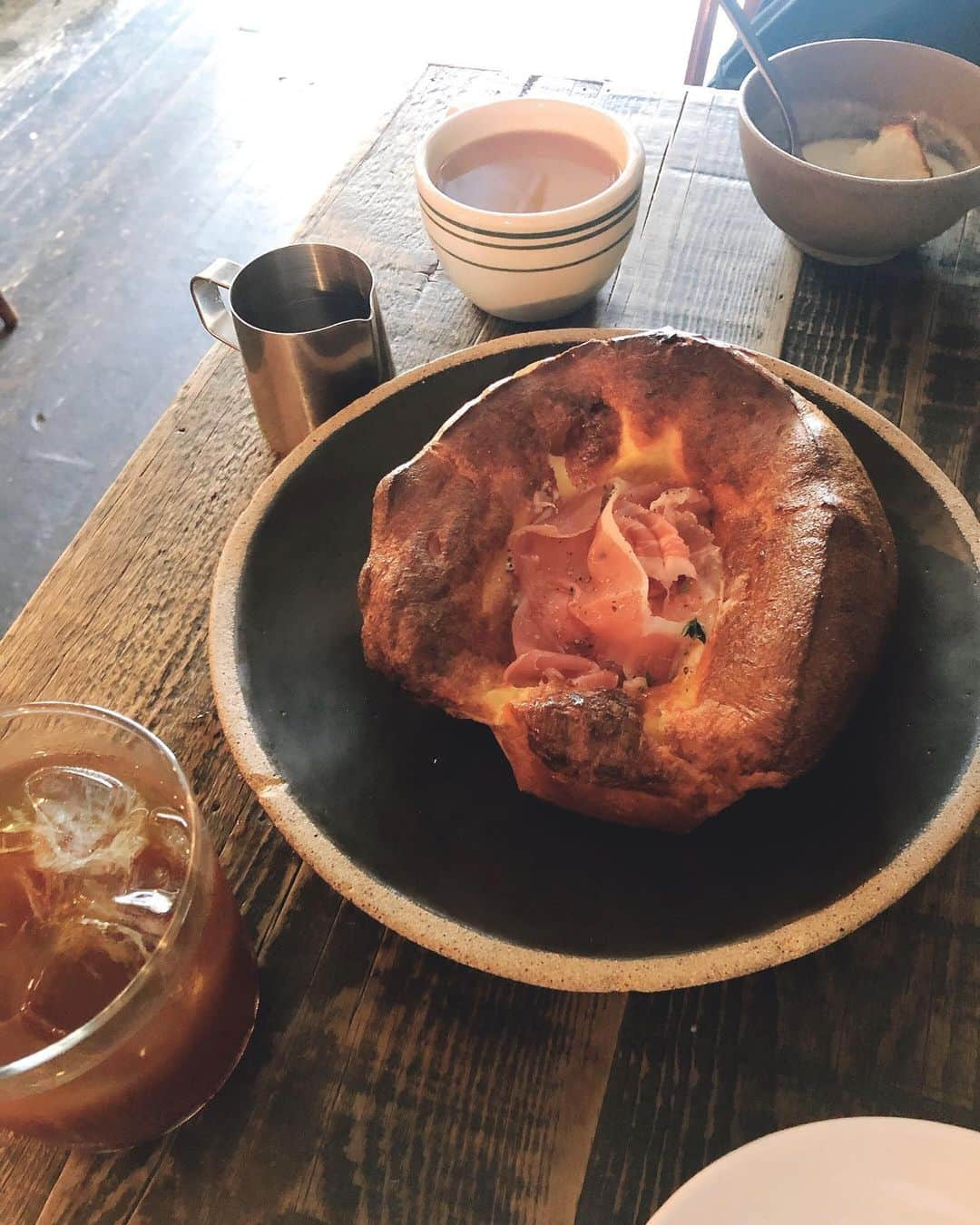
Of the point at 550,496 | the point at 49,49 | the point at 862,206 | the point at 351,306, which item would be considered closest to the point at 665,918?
the point at 550,496

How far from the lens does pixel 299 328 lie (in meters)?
1.34

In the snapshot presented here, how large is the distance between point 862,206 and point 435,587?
36.2 inches

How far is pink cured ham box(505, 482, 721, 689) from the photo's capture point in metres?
0.92

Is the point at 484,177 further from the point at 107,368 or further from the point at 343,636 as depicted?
the point at 107,368

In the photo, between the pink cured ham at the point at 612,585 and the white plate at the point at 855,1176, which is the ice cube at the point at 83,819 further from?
the white plate at the point at 855,1176

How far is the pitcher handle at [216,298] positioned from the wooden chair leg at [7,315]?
1733 millimetres

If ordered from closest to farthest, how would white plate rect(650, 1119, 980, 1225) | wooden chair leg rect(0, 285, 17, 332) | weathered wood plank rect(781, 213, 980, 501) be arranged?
white plate rect(650, 1119, 980, 1225)
weathered wood plank rect(781, 213, 980, 501)
wooden chair leg rect(0, 285, 17, 332)

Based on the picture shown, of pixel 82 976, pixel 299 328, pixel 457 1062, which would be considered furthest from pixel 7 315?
pixel 457 1062

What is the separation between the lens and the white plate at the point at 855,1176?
60cm

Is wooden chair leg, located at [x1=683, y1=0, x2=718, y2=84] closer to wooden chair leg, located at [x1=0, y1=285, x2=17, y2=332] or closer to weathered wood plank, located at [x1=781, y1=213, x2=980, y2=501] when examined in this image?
weathered wood plank, located at [x1=781, y1=213, x2=980, y2=501]

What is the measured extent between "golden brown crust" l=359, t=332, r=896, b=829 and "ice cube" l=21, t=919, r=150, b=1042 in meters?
0.34

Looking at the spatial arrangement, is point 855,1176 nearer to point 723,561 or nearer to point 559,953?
point 559,953

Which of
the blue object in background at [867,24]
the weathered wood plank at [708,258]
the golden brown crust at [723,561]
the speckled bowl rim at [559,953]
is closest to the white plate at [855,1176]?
the speckled bowl rim at [559,953]

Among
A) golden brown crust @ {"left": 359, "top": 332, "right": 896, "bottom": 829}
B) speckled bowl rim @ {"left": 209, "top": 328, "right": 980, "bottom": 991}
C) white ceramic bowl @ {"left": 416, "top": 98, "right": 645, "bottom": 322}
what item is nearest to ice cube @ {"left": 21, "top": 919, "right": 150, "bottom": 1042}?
speckled bowl rim @ {"left": 209, "top": 328, "right": 980, "bottom": 991}
